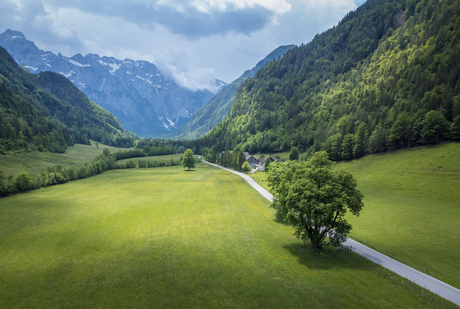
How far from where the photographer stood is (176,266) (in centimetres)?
2789

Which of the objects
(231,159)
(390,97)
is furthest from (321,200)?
(390,97)

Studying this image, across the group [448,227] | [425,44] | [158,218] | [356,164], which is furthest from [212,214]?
[425,44]

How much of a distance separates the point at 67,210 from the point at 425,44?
7455 inches

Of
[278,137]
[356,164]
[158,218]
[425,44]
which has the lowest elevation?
[158,218]

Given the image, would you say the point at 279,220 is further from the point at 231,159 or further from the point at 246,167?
the point at 231,159

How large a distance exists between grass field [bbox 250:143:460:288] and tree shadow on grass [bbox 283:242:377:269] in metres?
5.66

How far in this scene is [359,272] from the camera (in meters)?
25.6

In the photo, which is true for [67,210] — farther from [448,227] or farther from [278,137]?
[278,137]

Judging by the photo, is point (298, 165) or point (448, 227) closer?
point (298, 165)

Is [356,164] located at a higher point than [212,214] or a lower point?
higher

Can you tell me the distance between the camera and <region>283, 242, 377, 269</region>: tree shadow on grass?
1070 inches

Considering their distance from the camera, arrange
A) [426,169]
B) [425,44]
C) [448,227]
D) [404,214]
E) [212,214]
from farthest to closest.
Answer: [425,44], [426,169], [212,214], [404,214], [448,227]

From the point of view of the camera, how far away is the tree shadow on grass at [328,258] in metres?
27.2

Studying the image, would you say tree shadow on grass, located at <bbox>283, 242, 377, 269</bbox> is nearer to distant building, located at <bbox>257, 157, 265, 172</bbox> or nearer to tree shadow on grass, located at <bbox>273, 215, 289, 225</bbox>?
tree shadow on grass, located at <bbox>273, 215, 289, 225</bbox>
